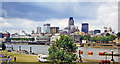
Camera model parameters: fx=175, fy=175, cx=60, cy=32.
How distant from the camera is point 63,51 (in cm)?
1027

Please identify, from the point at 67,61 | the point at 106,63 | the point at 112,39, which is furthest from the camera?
the point at 112,39

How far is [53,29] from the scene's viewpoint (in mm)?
148875

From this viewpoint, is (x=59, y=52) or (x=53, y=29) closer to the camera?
(x=59, y=52)

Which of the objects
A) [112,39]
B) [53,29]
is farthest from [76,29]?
[112,39]

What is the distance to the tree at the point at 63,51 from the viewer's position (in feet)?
33.1

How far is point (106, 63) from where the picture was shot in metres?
13.0

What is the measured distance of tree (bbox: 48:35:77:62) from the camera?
1009 cm

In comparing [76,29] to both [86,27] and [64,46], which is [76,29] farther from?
[64,46]

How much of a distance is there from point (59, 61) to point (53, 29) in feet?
456

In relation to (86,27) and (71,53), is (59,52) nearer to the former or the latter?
(71,53)

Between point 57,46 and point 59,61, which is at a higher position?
point 57,46

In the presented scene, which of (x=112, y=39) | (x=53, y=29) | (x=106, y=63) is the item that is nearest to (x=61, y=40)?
(x=106, y=63)

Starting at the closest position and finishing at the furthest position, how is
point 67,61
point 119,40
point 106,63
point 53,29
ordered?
point 67,61 → point 106,63 → point 119,40 → point 53,29

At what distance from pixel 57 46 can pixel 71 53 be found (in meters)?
1.03
